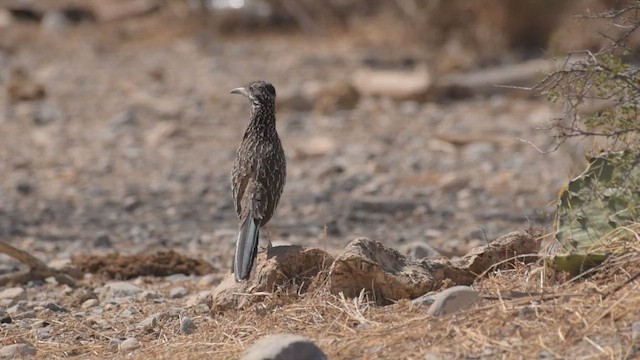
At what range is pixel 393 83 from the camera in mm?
14586

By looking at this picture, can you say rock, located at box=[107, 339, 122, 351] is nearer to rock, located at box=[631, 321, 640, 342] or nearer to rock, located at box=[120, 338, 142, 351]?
rock, located at box=[120, 338, 142, 351]

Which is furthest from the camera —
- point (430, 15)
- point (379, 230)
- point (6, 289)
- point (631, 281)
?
point (430, 15)

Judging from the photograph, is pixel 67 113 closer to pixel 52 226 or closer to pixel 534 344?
pixel 52 226

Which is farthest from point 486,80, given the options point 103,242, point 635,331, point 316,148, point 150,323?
point 635,331

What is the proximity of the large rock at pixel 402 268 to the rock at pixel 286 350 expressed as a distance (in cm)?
88

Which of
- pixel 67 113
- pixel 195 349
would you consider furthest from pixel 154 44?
pixel 195 349

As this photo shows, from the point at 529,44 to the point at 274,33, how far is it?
14.6 ft

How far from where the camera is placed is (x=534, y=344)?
441 centimetres

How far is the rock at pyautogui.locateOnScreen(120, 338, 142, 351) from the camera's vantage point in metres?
5.38

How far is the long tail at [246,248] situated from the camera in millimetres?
5428

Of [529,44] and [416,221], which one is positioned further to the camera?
[529,44]

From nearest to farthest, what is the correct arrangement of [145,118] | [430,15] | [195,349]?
[195,349]
[145,118]
[430,15]

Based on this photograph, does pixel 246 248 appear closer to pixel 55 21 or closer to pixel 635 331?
pixel 635 331

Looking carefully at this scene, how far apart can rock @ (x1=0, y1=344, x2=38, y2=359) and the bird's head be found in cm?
191
